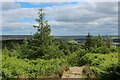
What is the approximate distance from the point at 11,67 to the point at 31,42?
11.7 metres

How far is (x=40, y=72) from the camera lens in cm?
1014

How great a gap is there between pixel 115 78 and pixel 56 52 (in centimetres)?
1329

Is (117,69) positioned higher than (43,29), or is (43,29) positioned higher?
(43,29)

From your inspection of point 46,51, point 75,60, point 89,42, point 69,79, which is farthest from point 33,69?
point 89,42

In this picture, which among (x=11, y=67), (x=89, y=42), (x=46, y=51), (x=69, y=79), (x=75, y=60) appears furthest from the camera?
(x=89, y=42)

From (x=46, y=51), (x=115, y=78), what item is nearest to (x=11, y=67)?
(x=115, y=78)

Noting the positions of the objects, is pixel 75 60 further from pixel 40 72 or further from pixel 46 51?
pixel 40 72

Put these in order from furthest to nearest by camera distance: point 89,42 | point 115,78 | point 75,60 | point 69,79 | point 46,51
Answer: point 89,42
point 46,51
point 75,60
point 69,79
point 115,78

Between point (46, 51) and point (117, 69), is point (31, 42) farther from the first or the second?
point (117, 69)

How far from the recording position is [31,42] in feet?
72.4

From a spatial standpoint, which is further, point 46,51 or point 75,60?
point 46,51

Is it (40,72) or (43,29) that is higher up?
(43,29)

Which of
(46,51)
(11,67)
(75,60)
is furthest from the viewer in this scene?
(46,51)

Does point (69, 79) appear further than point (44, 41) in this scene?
No
